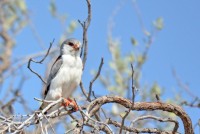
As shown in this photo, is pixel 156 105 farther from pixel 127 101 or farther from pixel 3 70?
pixel 3 70

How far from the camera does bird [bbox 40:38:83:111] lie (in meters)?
6.07

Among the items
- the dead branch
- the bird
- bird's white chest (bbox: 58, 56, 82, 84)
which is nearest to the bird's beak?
the bird

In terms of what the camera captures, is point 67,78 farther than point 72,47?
No

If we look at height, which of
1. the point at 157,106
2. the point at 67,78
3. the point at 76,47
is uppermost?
the point at 76,47

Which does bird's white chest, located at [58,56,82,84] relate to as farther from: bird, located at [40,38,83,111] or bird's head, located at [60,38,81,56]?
bird's head, located at [60,38,81,56]

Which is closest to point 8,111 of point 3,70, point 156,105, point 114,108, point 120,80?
point 114,108

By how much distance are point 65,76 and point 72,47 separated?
1.62 feet

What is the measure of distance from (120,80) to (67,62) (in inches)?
151

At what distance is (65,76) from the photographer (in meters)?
6.15

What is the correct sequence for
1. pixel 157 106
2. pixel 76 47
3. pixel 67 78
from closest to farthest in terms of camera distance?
pixel 157 106 < pixel 67 78 < pixel 76 47

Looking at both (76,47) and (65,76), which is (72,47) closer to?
(76,47)

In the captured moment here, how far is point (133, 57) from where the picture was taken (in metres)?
9.59

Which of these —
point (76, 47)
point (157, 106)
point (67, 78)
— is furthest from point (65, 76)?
point (157, 106)

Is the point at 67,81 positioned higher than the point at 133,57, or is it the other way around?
the point at 133,57
